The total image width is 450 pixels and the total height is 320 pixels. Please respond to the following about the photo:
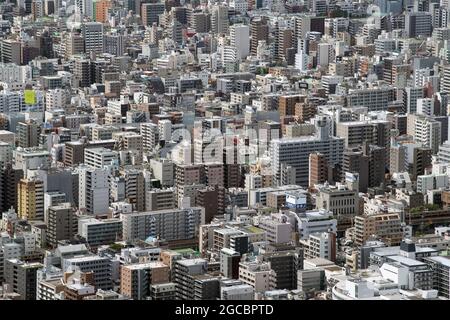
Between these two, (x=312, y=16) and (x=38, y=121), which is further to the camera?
(x=312, y=16)

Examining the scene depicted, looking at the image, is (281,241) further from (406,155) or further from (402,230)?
(406,155)

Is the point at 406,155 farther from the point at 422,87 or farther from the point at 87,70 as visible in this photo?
the point at 87,70

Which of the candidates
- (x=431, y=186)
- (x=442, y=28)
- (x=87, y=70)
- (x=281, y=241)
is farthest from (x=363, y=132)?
(x=442, y=28)
